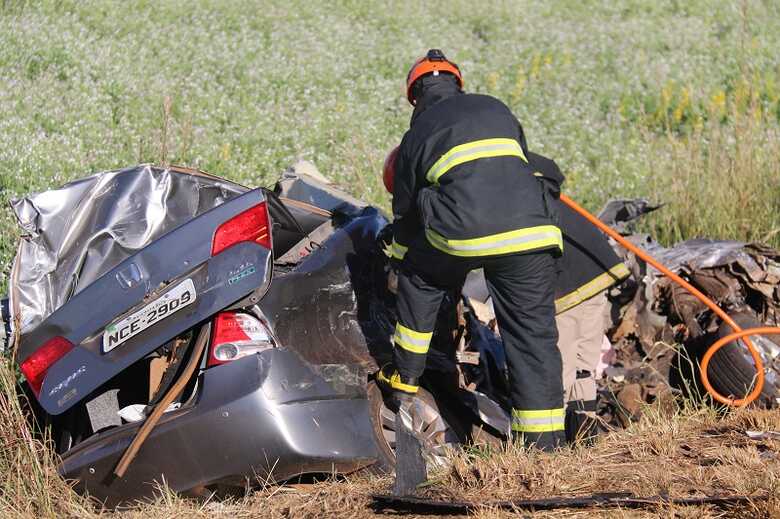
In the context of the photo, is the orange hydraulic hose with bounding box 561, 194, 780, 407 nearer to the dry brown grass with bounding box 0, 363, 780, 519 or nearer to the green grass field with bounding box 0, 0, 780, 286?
the dry brown grass with bounding box 0, 363, 780, 519

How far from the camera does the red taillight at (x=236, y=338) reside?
12.2 ft

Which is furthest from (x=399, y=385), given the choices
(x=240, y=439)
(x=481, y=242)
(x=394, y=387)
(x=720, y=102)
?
(x=720, y=102)

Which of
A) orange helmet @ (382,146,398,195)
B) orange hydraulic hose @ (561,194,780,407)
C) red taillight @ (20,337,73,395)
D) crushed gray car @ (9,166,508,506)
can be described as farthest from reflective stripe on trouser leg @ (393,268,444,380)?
red taillight @ (20,337,73,395)

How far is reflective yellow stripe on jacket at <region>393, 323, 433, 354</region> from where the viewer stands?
405 centimetres

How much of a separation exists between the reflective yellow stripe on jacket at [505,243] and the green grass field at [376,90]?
324cm

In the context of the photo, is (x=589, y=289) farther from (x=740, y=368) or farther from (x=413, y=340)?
(x=413, y=340)

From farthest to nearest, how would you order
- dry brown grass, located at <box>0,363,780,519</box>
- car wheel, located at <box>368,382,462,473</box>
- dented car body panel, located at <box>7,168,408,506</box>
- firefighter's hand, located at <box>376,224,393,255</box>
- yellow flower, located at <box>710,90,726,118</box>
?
yellow flower, located at <box>710,90,726,118</box> < firefighter's hand, located at <box>376,224,393,255</box> < car wheel, located at <box>368,382,462,473</box> < dented car body panel, located at <box>7,168,408,506</box> < dry brown grass, located at <box>0,363,780,519</box>

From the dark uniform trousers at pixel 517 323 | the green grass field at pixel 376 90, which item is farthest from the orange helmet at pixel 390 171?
the green grass field at pixel 376 90

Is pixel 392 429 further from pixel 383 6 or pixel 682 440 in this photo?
pixel 383 6

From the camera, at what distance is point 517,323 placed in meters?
4.14

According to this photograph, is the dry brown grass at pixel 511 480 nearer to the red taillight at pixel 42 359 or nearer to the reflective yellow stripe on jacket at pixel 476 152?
the red taillight at pixel 42 359

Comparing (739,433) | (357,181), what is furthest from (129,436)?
(357,181)

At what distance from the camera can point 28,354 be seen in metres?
3.83

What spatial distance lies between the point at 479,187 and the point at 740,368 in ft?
6.56
